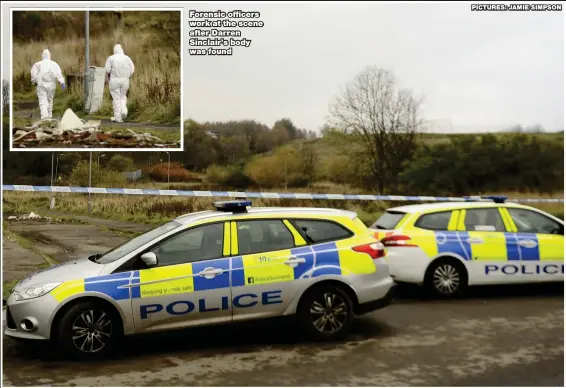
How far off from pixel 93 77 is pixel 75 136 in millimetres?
922

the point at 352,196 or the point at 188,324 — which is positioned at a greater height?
the point at 352,196

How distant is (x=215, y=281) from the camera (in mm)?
6547

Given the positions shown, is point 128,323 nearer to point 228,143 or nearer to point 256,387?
point 256,387

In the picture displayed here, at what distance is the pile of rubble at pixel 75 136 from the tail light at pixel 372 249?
394 cm

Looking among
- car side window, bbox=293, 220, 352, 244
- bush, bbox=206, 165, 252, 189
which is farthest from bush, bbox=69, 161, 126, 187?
car side window, bbox=293, 220, 352, 244

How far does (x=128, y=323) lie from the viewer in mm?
6340

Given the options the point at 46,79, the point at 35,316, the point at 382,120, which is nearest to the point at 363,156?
the point at 382,120

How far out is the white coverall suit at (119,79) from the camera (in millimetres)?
9383

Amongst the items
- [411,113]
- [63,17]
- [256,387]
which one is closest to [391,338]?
[256,387]

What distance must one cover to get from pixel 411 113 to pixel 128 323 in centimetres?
649

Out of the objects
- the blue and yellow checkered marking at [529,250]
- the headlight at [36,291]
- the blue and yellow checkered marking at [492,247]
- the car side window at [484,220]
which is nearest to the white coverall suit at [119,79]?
the headlight at [36,291]

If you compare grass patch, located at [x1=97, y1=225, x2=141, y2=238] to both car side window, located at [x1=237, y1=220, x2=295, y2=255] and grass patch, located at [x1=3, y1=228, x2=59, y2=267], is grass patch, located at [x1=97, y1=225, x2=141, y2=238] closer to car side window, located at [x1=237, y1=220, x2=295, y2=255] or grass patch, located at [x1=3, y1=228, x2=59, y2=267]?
grass patch, located at [x1=3, y1=228, x2=59, y2=267]

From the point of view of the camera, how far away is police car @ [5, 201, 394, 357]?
6234mm

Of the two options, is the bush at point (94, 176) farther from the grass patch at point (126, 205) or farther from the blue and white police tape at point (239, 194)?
the grass patch at point (126, 205)
